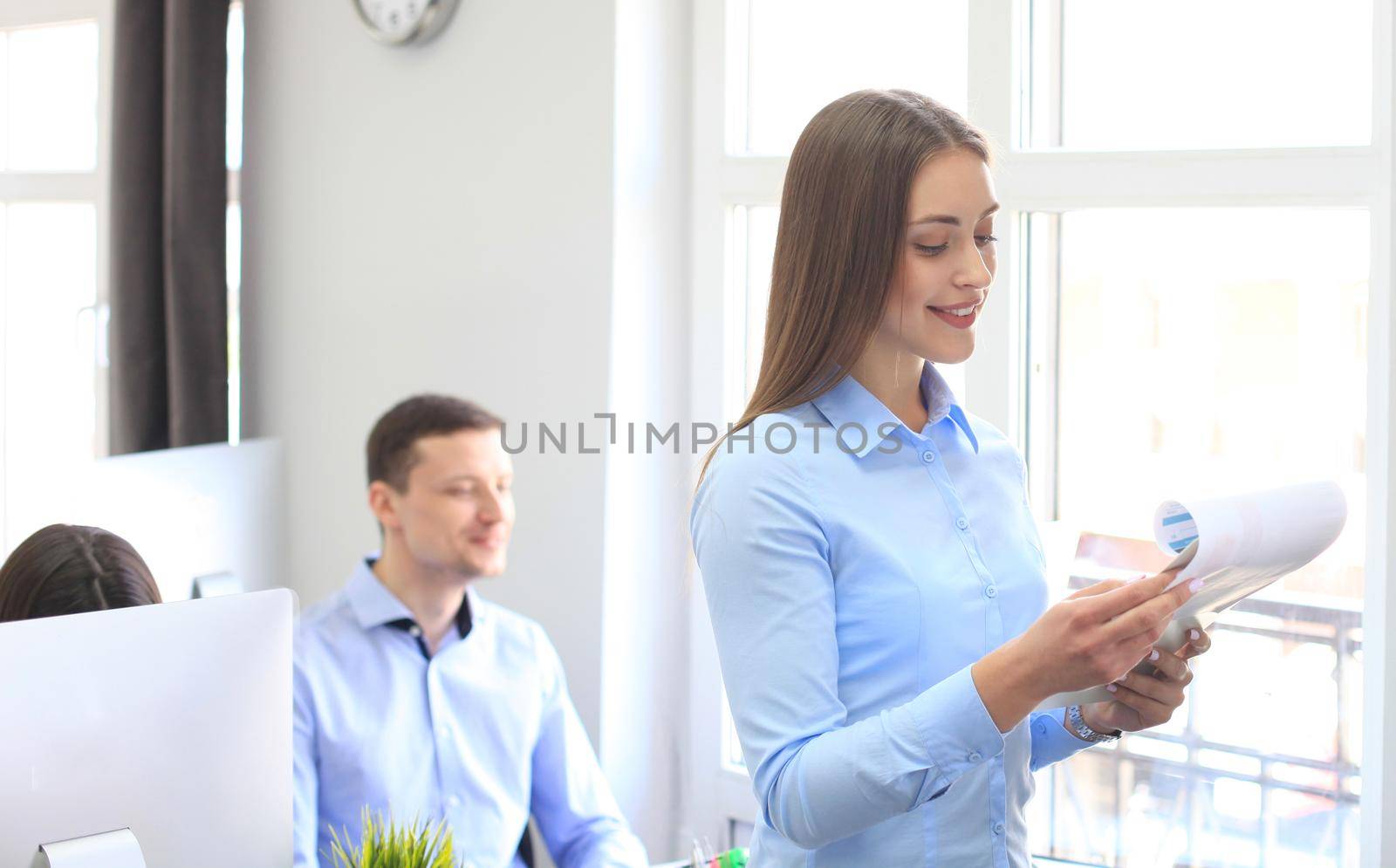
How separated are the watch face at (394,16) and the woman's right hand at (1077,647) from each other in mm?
2039

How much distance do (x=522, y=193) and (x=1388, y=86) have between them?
1.51m

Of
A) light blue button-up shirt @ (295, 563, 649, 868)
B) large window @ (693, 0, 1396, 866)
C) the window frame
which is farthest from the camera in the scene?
the window frame

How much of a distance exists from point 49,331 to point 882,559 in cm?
315

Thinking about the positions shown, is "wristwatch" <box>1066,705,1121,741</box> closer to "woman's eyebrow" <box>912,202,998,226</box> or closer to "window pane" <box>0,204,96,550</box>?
"woman's eyebrow" <box>912,202,998,226</box>

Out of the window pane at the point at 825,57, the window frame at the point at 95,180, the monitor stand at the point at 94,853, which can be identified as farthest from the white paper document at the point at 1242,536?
the window frame at the point at 95,180

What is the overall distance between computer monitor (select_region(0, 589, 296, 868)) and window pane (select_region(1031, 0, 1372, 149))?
4.97 feet

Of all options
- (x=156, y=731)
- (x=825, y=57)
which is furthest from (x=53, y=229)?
(x=156, y=731)

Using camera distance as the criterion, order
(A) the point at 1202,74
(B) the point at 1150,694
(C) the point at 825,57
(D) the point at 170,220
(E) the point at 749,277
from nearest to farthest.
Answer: (B) the point at 1150,694 < (A) the point at 1202,74 < (C) the point at 825,57 < (E) the point at 749,277 < (D) the point at 170,220

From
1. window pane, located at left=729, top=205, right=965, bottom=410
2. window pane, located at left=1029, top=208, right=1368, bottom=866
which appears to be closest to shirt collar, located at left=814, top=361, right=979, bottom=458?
window pane, located at left=1029, top=208, right=1368, bottom=866

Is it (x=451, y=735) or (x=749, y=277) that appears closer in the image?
(x=451, y=735)

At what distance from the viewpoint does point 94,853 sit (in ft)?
4.06

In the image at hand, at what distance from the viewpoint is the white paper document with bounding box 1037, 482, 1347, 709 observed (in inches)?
43.4

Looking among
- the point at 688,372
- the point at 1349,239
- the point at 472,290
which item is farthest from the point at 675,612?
the point at 1349,239

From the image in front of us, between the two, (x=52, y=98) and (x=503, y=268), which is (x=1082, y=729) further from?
(x=52, y=98)
